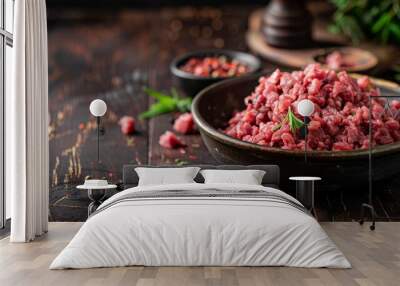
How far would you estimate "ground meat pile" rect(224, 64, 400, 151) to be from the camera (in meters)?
4.62

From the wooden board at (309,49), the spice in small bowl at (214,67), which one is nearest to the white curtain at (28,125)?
the spice in small bowl at (214,67)

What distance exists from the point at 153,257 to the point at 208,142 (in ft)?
4.33

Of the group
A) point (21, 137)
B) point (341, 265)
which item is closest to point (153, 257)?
point (341, 265)

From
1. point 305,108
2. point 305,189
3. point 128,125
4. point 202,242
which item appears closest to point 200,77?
point 128,125

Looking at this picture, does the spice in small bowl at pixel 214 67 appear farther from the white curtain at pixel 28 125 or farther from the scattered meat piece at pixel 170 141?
the white curtain at pixel 28 125

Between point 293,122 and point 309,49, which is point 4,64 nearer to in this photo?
point 293,122

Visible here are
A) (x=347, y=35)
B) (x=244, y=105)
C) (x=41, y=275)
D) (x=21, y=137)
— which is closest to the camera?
(x=41, y=275)

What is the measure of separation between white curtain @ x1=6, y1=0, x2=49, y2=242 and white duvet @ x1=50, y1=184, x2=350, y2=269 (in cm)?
89

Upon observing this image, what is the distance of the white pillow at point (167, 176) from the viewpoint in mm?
4656

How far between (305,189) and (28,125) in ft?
5.82

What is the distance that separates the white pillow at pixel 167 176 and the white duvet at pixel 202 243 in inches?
42.1

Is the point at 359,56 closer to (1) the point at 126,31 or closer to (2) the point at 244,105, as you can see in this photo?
(2) the point at 244,105

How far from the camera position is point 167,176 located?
4.67 m

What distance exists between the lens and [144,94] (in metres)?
6.48
